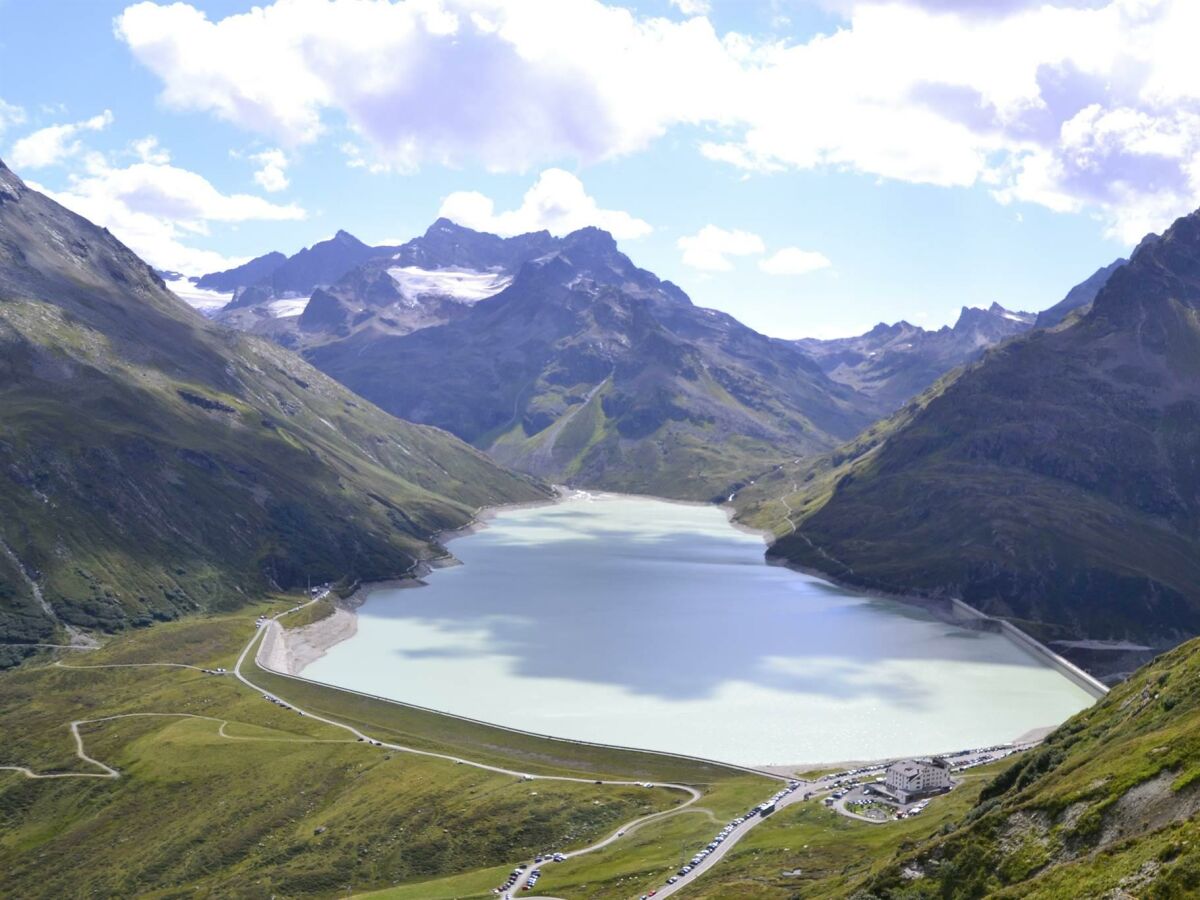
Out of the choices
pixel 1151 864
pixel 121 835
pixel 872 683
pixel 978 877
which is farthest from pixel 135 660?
pixel 1151 864

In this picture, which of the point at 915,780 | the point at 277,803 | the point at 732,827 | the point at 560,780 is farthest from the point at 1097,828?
the point at 277,803

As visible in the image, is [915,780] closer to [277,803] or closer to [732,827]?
[732,827]

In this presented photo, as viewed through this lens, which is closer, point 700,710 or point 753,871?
point 753,871

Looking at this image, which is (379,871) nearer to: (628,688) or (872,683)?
(628,688)

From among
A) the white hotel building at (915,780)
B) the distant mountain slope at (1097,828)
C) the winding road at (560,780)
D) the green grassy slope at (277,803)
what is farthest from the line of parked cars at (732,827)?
the distant mountain slope at (1097,828)

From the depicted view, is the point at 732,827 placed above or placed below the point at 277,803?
above

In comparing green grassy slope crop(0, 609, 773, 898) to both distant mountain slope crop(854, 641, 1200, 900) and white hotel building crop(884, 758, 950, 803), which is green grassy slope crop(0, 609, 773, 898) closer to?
white hotel building crop(884, 758, 950, 803)

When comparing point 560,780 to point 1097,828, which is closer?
point 1097,828

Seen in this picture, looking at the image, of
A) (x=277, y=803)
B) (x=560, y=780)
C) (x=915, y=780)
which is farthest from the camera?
(x=560, y=780)
